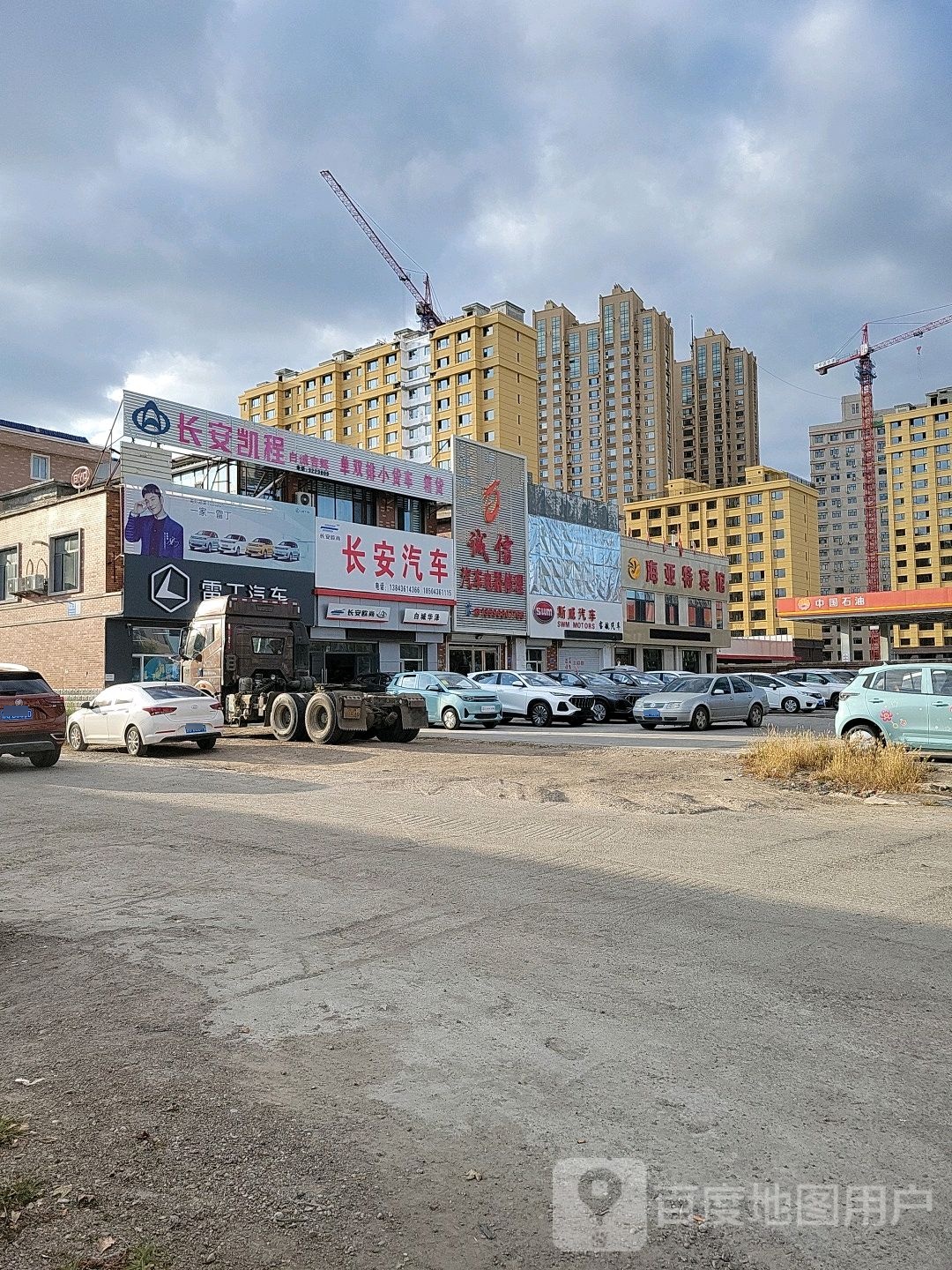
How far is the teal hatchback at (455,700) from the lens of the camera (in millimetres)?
25875

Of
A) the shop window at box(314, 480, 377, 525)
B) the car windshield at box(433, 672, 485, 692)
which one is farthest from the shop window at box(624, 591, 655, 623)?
the car windshield at box(433, 672, 485, 692)

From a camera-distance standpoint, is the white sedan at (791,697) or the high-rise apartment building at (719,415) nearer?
the white sedan at (791,697)

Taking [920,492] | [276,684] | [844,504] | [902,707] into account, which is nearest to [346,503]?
[276,684]

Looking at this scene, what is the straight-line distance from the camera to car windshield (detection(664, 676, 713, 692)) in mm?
25656

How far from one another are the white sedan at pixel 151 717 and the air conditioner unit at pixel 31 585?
16.2m

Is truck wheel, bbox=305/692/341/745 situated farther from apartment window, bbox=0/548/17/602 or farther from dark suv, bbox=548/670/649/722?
apartment window, bbox=0/548/17/602

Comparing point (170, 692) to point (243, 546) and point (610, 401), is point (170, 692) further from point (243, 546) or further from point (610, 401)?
point (610, 401)

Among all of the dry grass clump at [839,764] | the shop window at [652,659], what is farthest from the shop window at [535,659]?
the dry grass clump at [839,764]

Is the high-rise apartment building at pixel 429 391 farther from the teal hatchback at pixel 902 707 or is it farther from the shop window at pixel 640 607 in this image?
the teal hatchback at pixel 902 707

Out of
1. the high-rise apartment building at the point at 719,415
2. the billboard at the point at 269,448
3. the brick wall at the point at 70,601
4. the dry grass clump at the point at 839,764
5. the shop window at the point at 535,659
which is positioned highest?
the high-rise apartment building at the point at 719,415

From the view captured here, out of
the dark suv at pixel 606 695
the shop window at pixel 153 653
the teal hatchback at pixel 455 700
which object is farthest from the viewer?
the shop window at pixel 153 653

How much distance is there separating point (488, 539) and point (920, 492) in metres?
128

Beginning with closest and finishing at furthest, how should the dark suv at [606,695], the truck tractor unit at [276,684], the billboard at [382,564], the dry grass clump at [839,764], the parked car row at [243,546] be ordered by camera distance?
the dry grass clump at [839,764] < the truck tractor unit at [276,684] < the dark suv at [606,695] < the parked car row at [243,546] < the billboard at [382,564]

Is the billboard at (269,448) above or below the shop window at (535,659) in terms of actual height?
above
